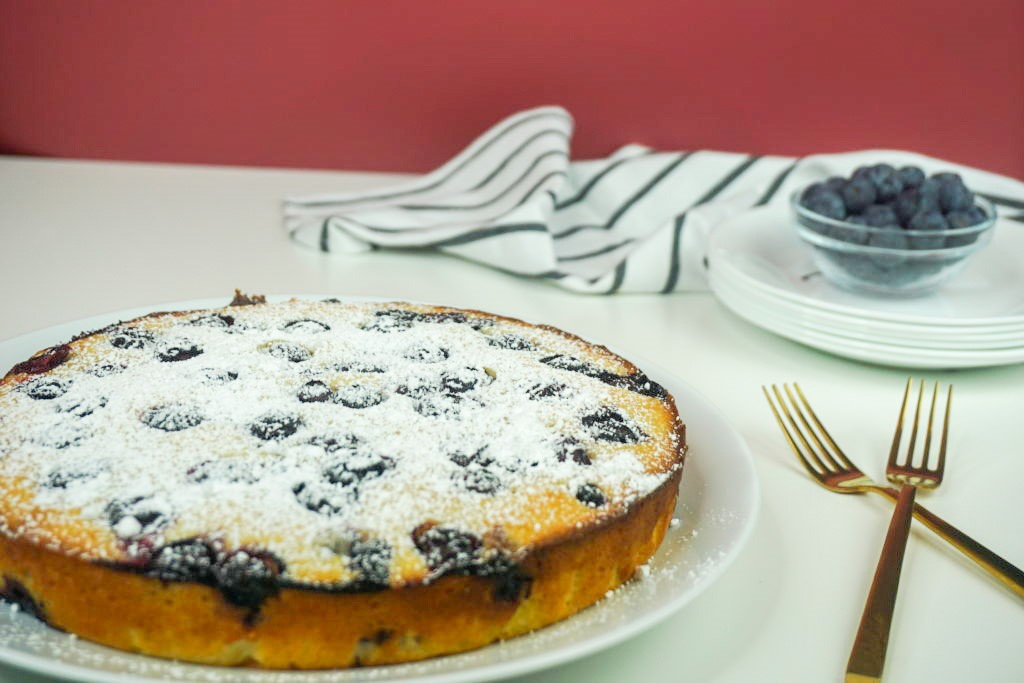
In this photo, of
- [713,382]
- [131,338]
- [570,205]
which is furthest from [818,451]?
[570,205]

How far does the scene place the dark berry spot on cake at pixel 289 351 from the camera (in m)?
1.06

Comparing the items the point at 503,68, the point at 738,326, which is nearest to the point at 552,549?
the point at 738,326

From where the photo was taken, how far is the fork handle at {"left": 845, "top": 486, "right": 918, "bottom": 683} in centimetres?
77

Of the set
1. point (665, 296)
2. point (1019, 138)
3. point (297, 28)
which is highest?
point (297, 28)

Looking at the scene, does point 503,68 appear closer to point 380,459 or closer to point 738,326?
point 738,326

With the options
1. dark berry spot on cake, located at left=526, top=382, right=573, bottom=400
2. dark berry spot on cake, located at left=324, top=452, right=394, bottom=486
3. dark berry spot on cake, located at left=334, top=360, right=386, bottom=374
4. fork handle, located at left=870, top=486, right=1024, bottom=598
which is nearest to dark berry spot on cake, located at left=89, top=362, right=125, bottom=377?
dark berry spot on cake, located at left=334, top=360, right=386, bottom=374

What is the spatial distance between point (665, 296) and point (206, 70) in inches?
47.2

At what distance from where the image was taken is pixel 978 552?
0.93 metres

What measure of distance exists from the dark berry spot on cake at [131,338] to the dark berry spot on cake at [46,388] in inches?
4.2

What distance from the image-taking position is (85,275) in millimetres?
1637

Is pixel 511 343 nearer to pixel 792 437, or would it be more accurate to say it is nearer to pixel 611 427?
pixel 611 427

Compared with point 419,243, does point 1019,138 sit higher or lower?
higher

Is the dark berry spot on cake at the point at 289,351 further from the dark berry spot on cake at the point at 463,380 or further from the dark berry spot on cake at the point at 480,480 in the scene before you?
the dark berry spot on cake at the point at 480,480

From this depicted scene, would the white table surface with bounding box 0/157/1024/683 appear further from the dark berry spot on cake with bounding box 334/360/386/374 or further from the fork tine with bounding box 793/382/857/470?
the dark berry spot on cake with bounding box 334/360/386/374
